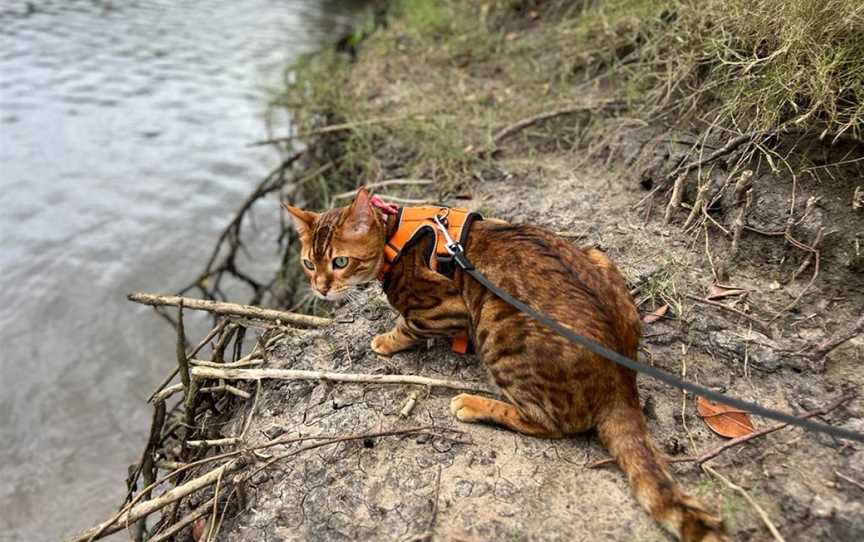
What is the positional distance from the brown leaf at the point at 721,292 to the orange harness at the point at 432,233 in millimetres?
1381

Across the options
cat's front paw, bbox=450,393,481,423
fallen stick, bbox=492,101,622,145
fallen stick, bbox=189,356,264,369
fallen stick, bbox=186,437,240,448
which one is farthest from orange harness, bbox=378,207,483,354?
fallen stick, bbox=492,101,622,145

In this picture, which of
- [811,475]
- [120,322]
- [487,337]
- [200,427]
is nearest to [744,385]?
[811,475]

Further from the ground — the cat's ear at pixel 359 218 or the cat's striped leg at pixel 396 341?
the cat's ear at pixel 359 218

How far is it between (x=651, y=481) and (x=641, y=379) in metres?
0.77

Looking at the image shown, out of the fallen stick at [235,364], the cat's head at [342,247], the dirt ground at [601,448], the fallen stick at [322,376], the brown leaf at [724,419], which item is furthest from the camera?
the fallen stick at [235,364]

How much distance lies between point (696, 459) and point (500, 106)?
4040 mm

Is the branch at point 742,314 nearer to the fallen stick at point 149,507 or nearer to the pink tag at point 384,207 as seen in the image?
the pink tag at point 384,207

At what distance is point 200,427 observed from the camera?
3047mm

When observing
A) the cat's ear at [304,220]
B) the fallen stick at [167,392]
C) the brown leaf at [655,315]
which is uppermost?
the cat's ear at [304,220]

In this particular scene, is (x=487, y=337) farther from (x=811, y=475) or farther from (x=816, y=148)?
(x=816, y=148)

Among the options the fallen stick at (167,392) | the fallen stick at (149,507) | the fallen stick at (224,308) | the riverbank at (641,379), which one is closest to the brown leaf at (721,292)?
the riverbank at (641,379)

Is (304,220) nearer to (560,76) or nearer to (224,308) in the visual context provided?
(224,308)

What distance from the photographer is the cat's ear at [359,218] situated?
9.46 ft

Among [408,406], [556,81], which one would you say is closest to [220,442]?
[408,406]
